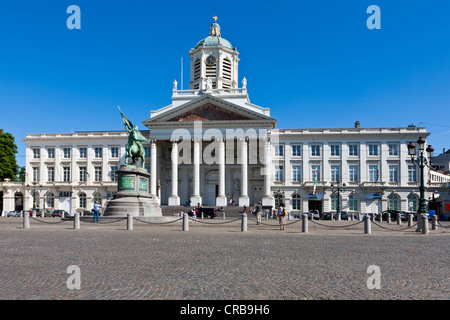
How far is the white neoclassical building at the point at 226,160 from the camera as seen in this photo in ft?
192

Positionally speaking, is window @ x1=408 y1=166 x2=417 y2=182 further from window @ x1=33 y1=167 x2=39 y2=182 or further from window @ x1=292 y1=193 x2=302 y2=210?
window @ x1=33 y1=167 x2=39 y2=182

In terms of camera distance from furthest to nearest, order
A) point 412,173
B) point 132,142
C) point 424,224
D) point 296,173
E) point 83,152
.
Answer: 1. point 83,152
2. point 296,173
3. point 412,173
4. point 132,142
5. point 424,224

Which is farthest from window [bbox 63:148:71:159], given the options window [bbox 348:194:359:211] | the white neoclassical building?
window [bbox 348:194:359:211]

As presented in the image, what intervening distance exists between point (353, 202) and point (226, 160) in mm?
20914

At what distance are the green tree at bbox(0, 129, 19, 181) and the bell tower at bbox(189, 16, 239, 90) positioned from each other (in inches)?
1252

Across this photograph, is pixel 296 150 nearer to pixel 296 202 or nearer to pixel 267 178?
pixel 296 202

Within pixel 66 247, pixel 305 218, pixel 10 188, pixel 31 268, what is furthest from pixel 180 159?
pixel 31 268

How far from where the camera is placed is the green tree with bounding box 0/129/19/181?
65.1 meters

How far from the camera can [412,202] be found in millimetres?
60344

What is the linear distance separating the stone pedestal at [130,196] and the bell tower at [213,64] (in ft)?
125

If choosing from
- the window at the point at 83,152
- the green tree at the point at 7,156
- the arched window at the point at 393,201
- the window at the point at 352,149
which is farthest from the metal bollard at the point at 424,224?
the green tree at the point at 7,156

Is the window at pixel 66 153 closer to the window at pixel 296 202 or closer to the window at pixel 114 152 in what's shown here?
the window at pixel 114 152

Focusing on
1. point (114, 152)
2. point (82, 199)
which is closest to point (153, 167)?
point (114, 152)

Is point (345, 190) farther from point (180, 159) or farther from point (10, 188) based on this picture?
point (10, 188)
